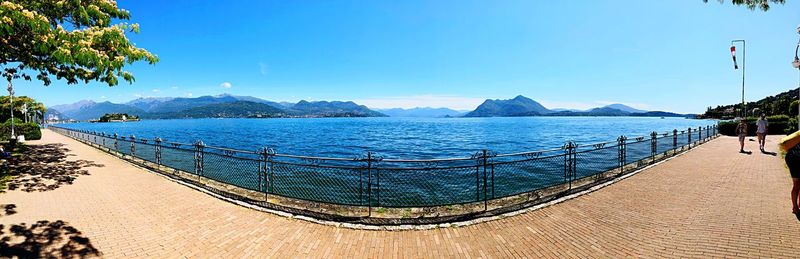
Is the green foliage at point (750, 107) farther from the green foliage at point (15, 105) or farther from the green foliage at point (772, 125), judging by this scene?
the green foliage at point (15, 105)

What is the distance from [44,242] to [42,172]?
8.42 metres

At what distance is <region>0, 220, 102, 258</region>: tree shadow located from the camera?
4.74 meters

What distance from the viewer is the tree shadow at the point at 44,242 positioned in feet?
15.6

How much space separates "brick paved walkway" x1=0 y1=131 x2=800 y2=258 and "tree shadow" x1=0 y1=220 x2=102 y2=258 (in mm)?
24

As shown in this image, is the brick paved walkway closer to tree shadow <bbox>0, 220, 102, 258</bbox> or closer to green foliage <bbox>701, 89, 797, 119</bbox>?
tree shadow <bbox>0, 220, 102, 258</bbox>

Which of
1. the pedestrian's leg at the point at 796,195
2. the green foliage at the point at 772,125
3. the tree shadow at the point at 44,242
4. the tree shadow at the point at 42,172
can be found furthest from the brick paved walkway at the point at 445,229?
the green foliage at the point at 772,125

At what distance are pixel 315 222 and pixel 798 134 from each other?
867 cm

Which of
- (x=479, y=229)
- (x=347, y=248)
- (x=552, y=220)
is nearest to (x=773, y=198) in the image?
(x=552, y=220)

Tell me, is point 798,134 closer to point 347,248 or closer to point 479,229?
point 479,229

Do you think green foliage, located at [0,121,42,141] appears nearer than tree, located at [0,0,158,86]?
No

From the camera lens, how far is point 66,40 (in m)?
5.90

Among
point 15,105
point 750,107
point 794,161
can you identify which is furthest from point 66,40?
point 750,107

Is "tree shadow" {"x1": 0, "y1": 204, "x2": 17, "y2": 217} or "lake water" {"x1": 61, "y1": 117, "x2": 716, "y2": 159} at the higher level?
"tree shadow" {"x1": 0, "y1": 204, "x2": 17, "y2": 217}

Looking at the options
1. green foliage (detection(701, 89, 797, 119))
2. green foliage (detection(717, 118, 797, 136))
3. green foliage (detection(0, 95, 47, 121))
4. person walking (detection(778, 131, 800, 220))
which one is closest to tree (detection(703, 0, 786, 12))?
person walking (detection(778, 131, 800, 220))
